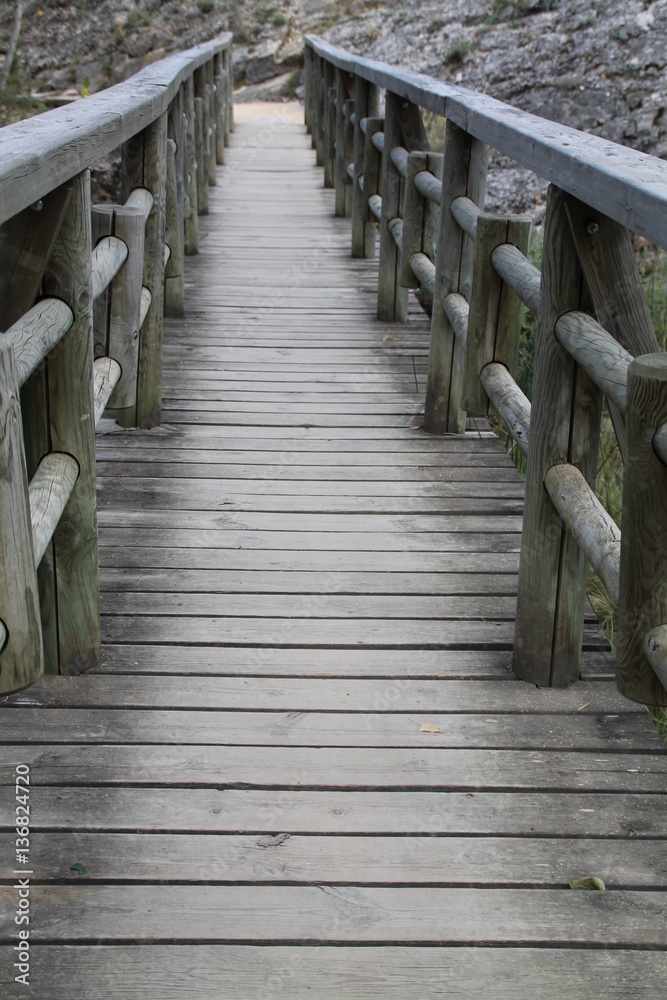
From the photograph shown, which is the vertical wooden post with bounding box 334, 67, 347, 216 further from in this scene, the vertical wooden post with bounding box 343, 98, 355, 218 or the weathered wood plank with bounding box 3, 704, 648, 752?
the weathered wood plank with bounding box 3, 704, 648, 752

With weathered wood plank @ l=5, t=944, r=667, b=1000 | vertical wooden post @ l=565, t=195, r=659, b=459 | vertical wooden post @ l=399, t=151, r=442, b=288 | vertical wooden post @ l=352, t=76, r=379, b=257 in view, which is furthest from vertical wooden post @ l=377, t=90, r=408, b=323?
weathered wood plank @ l=5, t=944, r=667, b=1000

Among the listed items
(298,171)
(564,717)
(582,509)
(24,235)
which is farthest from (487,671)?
(298,171)

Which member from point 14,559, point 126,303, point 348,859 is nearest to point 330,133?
point 126,303

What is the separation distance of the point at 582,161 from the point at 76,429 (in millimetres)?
1089

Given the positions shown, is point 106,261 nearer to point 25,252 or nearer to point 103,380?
point 103,380

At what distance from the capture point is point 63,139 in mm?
1785

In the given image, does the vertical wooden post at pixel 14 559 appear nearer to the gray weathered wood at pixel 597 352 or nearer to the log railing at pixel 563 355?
the log railing at pixel 563 355

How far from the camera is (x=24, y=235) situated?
1906 millimetres

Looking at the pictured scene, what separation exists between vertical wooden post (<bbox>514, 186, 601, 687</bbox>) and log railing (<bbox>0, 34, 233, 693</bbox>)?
907 millimetres

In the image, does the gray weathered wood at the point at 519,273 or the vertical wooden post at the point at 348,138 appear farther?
the vertical wooden post at the point at 348,138

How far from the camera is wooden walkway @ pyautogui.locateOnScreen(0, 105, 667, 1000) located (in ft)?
5.28

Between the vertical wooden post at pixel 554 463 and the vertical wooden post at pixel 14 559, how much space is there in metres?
1.15

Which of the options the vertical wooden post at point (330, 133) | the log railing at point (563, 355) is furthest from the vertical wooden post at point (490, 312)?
the vertical wooden post at point (330, 133)

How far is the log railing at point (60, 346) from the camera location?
1452mm
